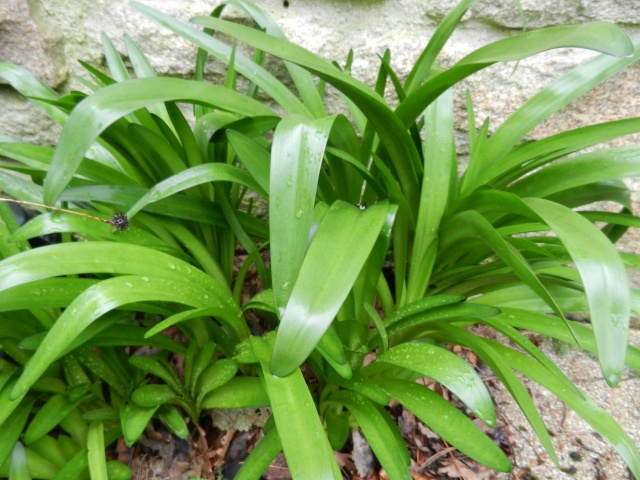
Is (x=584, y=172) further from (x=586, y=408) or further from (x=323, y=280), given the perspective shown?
(x=323, y=280)

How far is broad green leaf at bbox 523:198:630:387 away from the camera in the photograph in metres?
0.48

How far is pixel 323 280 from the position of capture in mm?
525

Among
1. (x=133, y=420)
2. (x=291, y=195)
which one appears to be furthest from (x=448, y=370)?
(x=133, y=420)

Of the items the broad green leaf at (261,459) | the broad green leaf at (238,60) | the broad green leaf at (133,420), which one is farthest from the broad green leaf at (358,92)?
the broad green leaf at (133,420)

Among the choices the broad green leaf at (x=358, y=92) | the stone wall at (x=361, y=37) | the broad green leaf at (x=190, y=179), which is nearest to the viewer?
the broad green leaf at (x=358, y=92)

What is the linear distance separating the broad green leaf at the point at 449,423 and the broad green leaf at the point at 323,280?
0.30 meters

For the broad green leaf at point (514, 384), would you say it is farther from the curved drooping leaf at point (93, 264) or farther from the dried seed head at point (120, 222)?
the dried seed head at point (120, 222)

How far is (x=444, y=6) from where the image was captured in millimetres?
Answer: 1139

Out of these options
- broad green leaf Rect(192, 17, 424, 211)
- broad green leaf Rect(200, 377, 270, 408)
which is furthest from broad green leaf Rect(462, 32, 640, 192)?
broad green leaf Rect(200, 377, 270, 408)

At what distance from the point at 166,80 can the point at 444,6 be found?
0.86m

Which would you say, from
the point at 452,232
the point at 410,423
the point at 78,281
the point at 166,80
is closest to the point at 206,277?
the point at 78,281

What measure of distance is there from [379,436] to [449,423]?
12cm

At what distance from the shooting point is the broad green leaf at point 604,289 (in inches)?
19.0

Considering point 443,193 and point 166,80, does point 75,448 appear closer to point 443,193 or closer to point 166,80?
point 166,80
